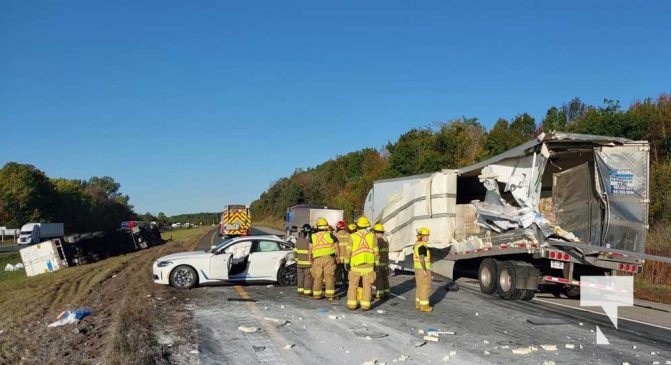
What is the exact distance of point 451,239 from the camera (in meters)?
14.8

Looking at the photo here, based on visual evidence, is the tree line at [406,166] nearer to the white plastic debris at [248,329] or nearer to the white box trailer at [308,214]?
the white box trailer at [308,214]

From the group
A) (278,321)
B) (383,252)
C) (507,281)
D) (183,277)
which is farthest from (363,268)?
(183,277)

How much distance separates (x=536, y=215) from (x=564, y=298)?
263cm

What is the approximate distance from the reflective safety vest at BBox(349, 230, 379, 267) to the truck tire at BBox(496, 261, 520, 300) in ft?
11.1

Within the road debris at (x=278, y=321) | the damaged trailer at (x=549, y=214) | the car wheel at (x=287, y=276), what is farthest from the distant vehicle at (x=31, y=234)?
the road debris at (x=278, y=321)

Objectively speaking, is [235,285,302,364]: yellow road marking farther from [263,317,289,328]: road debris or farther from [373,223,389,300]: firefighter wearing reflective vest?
[373,223,389,300]: firefighter wearing reflective vest

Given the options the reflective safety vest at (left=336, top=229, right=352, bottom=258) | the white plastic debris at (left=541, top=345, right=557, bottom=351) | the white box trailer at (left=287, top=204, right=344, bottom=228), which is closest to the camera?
the white plastic debris at (left=541, top=345, right=557, bottom=351)

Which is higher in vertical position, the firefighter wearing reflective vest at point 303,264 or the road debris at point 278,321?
the firefighter wearing reflective vest at point 303,264

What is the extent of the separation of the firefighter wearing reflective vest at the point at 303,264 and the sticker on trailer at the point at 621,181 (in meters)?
6.43

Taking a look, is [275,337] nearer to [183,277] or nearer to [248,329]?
[248,329]

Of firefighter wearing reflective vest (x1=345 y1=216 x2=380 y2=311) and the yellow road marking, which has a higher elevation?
firefighter wearing reflective vest (x1=345 y1=216 x2=380 y2=311)

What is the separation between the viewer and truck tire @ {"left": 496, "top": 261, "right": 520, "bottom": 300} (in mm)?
12133

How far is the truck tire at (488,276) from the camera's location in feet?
42.3

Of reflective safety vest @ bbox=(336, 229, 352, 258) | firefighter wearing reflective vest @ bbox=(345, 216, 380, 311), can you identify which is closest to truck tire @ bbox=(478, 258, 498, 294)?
reflective safety vest @ bbox=(336, 229, 352, 258)
